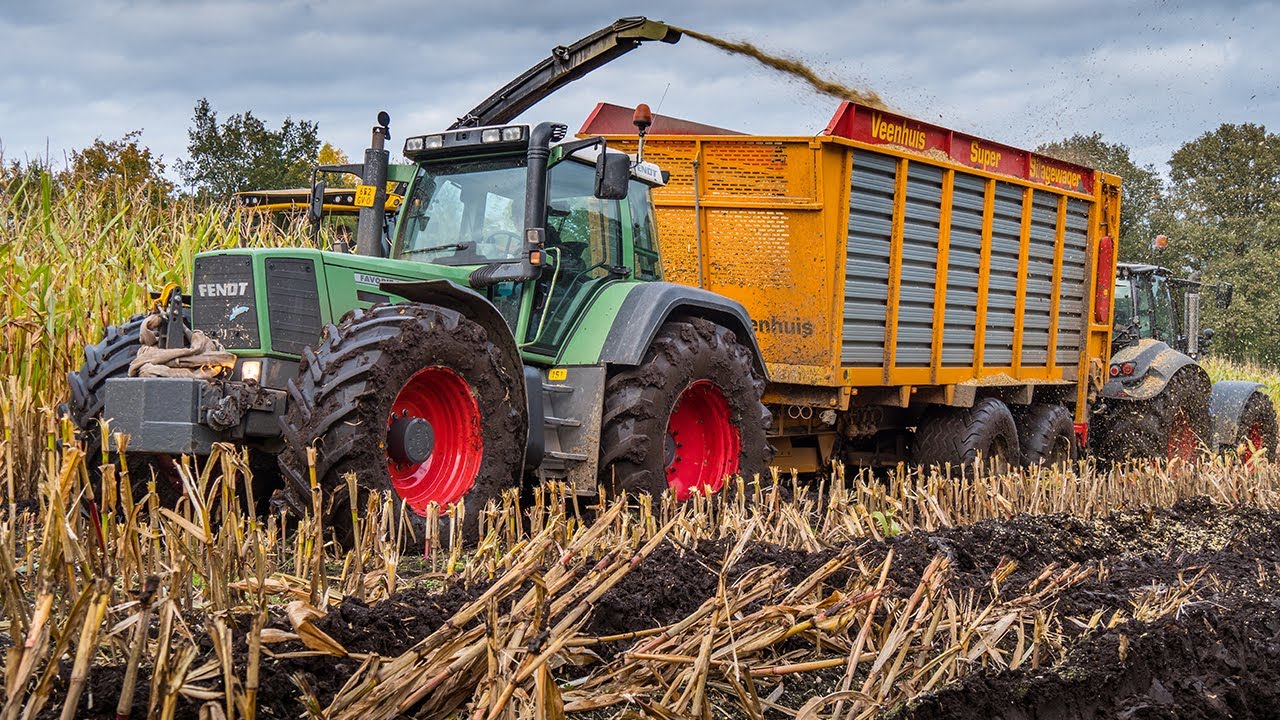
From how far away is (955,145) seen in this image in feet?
29.0

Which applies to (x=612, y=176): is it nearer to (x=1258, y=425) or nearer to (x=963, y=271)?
(x=963, y=271)

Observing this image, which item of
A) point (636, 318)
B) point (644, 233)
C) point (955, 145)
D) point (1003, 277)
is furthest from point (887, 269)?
point (636, 318)

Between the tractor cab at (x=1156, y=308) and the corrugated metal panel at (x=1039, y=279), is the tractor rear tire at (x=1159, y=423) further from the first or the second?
the corrugated metal panel at (x=1039, y=279)

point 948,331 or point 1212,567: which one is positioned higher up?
point 948,331

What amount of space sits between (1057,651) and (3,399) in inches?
199

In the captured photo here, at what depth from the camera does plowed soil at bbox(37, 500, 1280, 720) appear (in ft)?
8.51

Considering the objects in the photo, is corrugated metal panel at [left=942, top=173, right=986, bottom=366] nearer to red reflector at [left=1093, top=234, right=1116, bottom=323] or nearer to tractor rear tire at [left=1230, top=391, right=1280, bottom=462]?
red reflector at [left=1093, top=234, right=1116, bottom=323]

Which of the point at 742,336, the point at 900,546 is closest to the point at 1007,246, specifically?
the point at 742,336

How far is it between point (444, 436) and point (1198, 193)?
43.4 m

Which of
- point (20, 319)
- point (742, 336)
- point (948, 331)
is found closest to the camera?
point (20, 319)

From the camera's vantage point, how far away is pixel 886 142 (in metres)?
8.11

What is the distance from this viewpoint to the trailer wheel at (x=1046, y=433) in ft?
32.2

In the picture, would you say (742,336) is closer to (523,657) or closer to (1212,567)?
(1212,567)

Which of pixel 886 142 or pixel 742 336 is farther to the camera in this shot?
pixel 886 142
